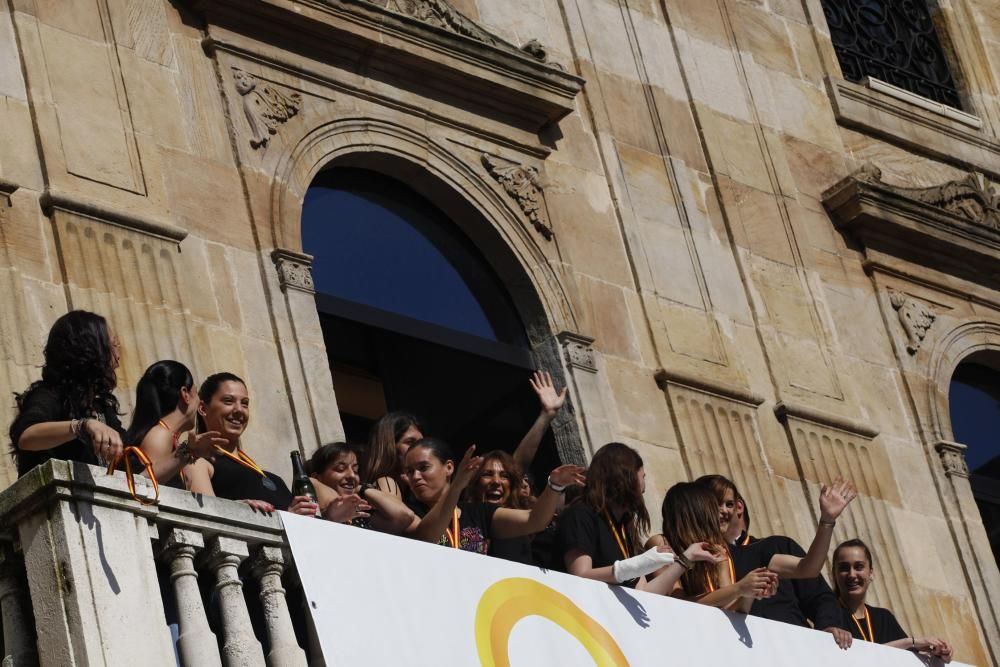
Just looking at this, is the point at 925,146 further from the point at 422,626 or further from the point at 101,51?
the point at 422,626

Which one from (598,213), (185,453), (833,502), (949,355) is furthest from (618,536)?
(949,355)

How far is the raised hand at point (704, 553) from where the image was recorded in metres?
9.30

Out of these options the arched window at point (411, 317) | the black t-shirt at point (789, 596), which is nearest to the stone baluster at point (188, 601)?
the black t-shirt at point (789, 596)

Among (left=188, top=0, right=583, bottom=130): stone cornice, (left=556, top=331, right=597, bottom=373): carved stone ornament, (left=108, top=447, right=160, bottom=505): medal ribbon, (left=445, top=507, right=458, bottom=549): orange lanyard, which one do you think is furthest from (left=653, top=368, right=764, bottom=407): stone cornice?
(left=108, top=447, right=160, bottom=505): medal ribbon

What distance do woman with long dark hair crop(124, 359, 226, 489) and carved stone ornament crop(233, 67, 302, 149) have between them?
3.98 meters

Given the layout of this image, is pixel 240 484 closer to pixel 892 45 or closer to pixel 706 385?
pixel 706 385

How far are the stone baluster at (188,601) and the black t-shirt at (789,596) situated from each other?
342 cm

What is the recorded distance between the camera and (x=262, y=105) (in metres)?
12.4

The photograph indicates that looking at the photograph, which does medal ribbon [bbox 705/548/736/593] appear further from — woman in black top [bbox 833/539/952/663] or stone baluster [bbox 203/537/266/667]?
stone baluster [bbox 203/537/266/667]

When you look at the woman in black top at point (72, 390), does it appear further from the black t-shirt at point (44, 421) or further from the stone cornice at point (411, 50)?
the stone cornice at point (411, 50)

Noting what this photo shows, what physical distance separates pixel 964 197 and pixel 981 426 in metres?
1.79

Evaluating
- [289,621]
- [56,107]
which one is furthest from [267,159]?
[289,621]

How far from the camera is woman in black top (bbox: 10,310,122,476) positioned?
7.86 m

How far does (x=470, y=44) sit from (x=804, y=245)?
3200 mm
